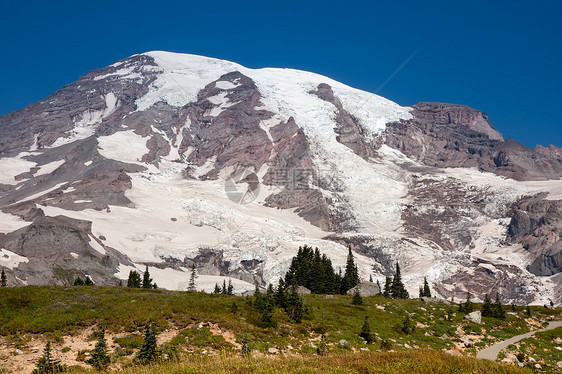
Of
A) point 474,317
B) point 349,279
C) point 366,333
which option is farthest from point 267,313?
point 349,279

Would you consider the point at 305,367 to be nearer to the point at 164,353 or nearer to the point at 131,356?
the point at 164,353

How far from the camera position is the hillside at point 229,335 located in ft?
57.0

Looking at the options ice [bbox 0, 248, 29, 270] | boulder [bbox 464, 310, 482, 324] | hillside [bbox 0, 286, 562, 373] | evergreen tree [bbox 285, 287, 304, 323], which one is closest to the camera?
hillside [bbox 0, 286, 562, 373]

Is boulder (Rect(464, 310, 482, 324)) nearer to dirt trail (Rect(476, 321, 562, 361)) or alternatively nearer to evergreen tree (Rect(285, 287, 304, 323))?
dirt trail (Rect(476, 321, 562, 361))

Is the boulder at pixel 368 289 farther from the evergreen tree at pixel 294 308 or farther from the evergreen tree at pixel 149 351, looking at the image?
the evergreen tree at pixel 149 351

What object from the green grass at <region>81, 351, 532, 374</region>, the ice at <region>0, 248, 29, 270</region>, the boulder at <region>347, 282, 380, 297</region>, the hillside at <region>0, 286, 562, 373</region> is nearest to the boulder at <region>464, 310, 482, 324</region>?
the hillside at <region>0, 286, 562, 373</region>

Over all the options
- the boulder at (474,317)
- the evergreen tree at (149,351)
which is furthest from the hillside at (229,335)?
the evergreen tree at (149,351)

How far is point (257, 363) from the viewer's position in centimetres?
1634

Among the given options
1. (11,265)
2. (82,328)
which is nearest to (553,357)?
(82,328)

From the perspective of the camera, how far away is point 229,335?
26.7 m

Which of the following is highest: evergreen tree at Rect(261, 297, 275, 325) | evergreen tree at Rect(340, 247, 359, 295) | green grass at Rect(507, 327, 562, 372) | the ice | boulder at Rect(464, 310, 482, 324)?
the ice

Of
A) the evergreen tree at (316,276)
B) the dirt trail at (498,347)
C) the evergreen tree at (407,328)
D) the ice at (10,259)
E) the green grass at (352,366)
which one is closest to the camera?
the green grass at (352,366)

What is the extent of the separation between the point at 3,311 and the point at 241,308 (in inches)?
611

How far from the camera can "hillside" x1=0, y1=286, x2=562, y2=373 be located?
17359 millimetres
